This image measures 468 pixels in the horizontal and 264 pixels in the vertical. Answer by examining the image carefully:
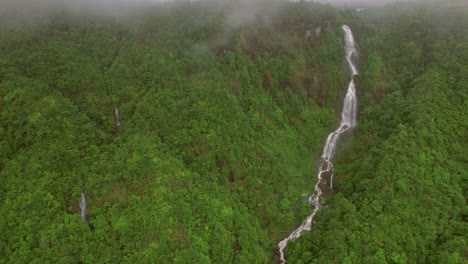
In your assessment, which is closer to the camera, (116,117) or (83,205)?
(83,205)

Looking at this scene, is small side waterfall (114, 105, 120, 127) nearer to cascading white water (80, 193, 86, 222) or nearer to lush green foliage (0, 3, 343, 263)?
lush green foliage (0, 3, 343, 263)

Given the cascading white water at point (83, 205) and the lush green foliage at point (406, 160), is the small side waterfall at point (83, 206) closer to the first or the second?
the cascading white water at point (83, 205)

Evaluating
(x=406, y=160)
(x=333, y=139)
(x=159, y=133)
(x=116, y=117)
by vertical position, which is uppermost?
(x=116, y=117)

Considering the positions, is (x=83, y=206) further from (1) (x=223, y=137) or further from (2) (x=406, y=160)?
(2) (x=406, y=160)

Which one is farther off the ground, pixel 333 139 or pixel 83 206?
pixel 83 206

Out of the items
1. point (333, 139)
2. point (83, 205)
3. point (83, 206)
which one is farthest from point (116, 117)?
point (333, 139)

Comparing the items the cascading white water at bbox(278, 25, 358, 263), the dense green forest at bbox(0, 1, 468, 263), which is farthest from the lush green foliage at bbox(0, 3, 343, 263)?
the cascading white water at bbox(278, 25, 358, 263)

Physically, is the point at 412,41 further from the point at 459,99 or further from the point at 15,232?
the point at 15,232
